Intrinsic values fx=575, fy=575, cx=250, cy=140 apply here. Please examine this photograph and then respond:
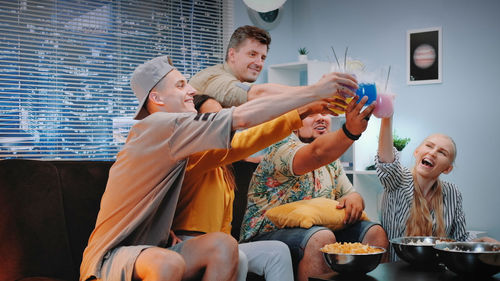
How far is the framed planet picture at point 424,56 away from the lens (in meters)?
4.90

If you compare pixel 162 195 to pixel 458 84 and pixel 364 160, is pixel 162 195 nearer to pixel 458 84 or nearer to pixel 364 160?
pixel 364 160

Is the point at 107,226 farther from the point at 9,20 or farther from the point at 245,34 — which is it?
the point at 9,20

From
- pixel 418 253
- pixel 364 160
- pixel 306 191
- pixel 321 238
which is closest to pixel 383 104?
pixel 418 253

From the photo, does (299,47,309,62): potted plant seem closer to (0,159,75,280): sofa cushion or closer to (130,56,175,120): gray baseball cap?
(130,56,175,120): gray baseball cap

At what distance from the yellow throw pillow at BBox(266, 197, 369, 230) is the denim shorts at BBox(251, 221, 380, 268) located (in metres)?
0.03

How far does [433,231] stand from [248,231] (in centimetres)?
86

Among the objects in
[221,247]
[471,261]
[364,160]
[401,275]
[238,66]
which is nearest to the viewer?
[221,247]

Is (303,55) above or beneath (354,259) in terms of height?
above

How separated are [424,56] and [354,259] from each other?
10.9 ft

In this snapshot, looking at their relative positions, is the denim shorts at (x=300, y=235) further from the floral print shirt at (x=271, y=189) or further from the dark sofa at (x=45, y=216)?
the dark sofa at (x=45, y=216)

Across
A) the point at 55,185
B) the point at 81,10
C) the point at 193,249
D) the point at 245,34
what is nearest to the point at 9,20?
the point at 81,10

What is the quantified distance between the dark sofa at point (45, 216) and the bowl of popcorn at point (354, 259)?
47 centimetres

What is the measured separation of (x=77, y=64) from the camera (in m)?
4.57

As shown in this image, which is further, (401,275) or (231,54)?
(231,54)
